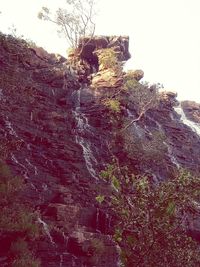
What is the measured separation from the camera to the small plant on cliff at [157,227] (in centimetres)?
1842

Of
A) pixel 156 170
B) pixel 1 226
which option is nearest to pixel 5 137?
pixel 1 226

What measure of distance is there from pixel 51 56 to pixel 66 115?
67.5ft

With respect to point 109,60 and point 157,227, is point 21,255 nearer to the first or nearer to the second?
point 157,227

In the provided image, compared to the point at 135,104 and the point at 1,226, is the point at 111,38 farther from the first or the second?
the point at 1,226

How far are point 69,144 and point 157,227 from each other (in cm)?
1605

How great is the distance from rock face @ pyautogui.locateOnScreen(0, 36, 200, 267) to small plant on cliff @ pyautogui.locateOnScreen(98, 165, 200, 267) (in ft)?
16.5

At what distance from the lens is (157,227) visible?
18516 mm

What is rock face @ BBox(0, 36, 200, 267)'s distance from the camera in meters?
24.1

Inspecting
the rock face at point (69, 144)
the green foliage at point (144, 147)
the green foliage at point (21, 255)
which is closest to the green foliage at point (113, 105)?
the rock face at point (69, 144)

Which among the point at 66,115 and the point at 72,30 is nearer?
the point at 66,115

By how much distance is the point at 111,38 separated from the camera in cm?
5819

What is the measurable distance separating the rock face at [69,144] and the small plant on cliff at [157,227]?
5023 mm

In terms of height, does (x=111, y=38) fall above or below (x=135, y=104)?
above

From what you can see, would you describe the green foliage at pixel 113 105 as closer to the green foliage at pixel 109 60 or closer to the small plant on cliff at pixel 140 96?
the small plant on cliff at pixel 140 96
